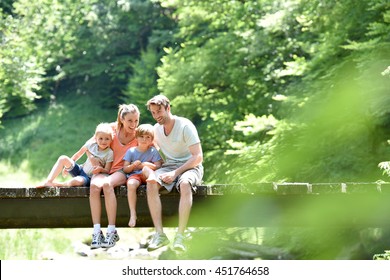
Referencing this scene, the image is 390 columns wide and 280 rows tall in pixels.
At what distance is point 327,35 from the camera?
1670 centimetres

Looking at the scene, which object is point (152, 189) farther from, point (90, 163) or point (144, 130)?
point (90, 163)

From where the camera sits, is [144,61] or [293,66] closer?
[293,66]

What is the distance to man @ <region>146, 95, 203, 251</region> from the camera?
820 centimetres

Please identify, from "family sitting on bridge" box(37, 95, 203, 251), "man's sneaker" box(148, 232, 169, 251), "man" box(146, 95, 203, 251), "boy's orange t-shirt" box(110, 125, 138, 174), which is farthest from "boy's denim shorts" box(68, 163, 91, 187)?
"man's sneaker" box(148, 232, 169, 251)

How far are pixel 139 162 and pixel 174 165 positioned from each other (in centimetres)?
37

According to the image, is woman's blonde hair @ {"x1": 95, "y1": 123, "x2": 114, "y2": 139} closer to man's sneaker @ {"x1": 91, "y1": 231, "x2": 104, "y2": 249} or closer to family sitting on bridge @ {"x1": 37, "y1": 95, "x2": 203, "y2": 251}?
family sitting on bridge @ {"x1": 37, "y1": 95, "x2": 203, "y2": 251}

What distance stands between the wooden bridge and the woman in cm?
29

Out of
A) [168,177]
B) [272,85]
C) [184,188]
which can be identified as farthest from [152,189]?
[272,85]

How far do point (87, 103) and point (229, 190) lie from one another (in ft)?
130

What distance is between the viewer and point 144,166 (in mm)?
8430

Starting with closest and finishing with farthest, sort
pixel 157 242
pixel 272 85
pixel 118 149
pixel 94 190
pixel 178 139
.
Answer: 1. pixel 157 242
2. pixel 94 190
3. pixel 178 139
4. pixel 118 149
5. pixel 272 85

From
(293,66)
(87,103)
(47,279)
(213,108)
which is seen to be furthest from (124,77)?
(47,279)

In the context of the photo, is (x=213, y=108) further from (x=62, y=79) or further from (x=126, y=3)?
(x=62, y=79)

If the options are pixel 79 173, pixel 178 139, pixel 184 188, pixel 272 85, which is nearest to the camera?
pixel 184 188
